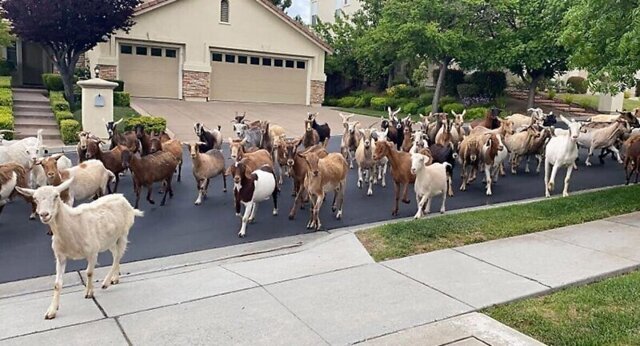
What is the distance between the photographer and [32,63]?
1168 inches

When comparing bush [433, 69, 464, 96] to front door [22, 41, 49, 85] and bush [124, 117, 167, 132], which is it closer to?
bush [124, 117, 167, 132]

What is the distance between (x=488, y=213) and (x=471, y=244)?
1930mm

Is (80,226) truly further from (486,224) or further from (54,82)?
(54,82)

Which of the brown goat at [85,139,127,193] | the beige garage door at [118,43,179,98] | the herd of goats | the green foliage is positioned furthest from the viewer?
the green foliage

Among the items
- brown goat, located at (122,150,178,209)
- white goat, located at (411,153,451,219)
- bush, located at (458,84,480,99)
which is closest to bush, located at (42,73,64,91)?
brown goat, located at (122,150,178,209)

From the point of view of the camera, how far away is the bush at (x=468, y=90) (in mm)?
33781

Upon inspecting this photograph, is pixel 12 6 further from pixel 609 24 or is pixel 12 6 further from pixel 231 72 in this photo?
pixel 609 24

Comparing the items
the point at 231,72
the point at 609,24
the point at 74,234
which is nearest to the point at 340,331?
the point at 74,234

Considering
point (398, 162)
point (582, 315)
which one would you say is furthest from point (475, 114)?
point (582, 315)

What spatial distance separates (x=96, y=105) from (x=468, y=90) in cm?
2261

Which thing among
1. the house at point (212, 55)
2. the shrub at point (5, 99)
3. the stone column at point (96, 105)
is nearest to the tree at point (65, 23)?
the shrub at point (5, 99)

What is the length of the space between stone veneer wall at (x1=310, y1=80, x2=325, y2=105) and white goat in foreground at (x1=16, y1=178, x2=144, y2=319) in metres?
29.2

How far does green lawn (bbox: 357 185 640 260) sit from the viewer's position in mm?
8453

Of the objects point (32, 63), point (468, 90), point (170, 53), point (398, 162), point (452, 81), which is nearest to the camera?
point (398, 162)
